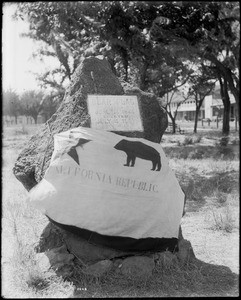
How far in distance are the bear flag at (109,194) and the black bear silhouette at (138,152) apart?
0.01 m

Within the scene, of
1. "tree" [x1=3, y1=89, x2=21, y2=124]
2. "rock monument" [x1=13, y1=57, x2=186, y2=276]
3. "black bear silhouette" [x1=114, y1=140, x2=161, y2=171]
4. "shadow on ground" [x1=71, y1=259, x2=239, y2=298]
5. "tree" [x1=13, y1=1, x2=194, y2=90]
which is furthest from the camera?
"tree" [x1=3, y1=89, x2=21, y2=124]

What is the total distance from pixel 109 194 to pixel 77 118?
0.98 meters

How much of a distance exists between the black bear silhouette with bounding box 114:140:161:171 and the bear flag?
0.01 metres

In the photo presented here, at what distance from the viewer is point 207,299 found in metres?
3.21

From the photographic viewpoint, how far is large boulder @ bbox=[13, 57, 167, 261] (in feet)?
13.0

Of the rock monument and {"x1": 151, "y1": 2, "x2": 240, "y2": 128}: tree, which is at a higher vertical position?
{"x1": 151, "y1": 2, "x2": 240, "y2": 128}: tree

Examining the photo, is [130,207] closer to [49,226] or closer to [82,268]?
[82,268]

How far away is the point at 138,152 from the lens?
149 inches

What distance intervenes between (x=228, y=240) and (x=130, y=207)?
179 cm

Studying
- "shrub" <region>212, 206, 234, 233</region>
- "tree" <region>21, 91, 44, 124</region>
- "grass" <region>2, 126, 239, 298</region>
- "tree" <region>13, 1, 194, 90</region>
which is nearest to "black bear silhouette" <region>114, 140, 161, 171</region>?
"grass" <region>2, 126, 239, 298</region>

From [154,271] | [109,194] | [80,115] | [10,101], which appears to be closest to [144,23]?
[80,115]

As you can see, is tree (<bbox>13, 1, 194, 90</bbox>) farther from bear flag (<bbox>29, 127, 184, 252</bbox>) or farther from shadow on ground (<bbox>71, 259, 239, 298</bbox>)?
shadow on ground (<bbox>71, 259, 239, 298</bbox>)

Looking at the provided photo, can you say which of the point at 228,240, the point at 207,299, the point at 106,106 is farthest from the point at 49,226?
the point at 228,240

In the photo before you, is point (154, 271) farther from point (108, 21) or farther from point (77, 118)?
point (108, 21)
